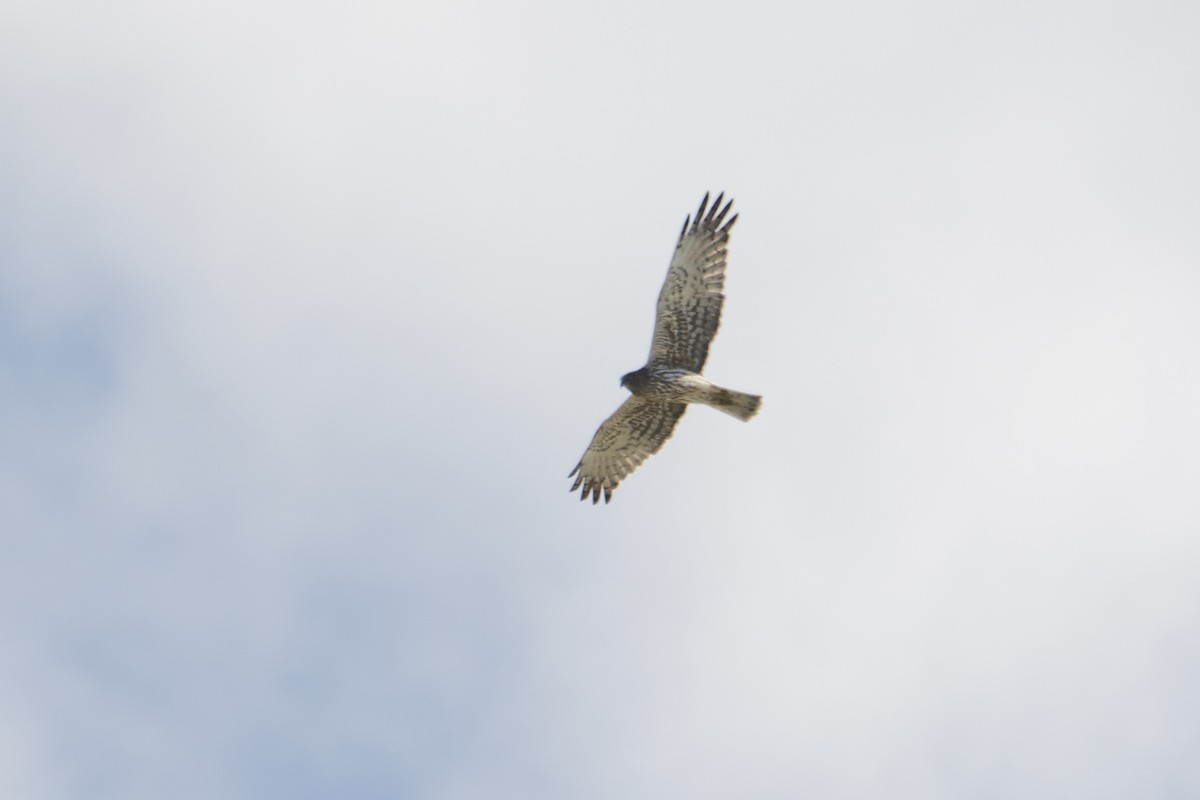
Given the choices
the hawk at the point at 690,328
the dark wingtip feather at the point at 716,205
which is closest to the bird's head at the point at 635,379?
the hawk at the point at 690,328

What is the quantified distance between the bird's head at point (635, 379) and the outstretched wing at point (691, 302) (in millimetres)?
341

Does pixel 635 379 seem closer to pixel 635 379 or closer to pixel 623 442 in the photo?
pixel 635 379

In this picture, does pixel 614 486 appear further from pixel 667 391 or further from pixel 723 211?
pixel 723 211

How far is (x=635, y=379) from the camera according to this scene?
2134 cm

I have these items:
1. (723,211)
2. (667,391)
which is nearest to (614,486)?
(667,391)

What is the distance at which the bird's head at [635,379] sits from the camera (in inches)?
840

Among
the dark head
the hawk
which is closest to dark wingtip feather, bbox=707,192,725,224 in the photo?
the hawk

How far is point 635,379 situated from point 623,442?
1.63 meters

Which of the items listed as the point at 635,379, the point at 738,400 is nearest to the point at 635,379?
the point at 635,379

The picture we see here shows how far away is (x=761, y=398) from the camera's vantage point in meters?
21.4

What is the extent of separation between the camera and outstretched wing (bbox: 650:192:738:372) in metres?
21.5

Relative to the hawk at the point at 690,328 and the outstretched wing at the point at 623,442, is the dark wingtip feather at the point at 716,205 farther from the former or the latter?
the outstretched wing at the point at 623,442

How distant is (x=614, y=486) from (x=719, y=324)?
276cm

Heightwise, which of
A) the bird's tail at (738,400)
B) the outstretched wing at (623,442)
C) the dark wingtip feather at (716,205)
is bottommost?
the bird's tail at (738,400)
